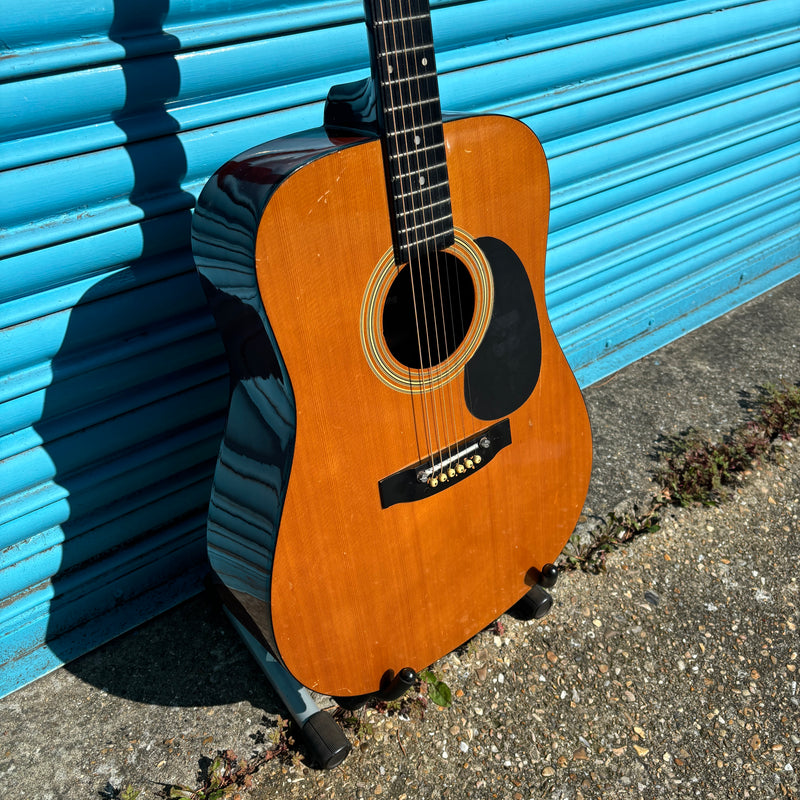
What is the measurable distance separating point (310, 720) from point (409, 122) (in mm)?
1465

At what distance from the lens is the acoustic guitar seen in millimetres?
1429

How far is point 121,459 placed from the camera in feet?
6.98

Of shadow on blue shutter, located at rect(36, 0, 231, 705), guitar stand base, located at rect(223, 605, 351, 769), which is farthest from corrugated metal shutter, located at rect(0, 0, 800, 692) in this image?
guitar stand base, located at rect(223, 605, 351, 769)

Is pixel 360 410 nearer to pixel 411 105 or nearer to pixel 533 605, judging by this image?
pixel 411 105

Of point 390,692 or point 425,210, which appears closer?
point 425,210

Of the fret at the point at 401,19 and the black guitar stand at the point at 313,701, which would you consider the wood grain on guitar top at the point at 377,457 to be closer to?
the black guitar stand at the point at 313,701

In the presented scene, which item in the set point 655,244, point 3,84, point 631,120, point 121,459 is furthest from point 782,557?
point 3,84

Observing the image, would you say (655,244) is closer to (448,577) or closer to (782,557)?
(782,557)

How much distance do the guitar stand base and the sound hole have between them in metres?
0.95

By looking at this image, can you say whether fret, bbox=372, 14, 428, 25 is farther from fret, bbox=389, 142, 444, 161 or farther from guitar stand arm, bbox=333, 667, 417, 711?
guitar stand arm, bbox=333, 667, 417, 711

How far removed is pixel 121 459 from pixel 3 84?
1.01 meters

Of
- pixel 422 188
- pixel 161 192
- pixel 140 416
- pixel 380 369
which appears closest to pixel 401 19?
pixel 422 188

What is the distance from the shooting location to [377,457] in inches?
64.6

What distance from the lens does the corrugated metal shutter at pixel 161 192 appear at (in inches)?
67.4
